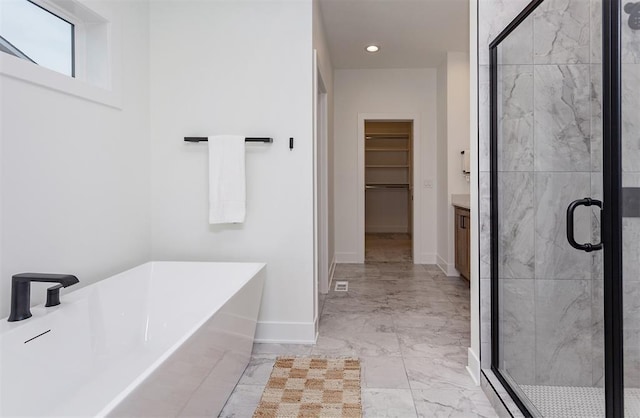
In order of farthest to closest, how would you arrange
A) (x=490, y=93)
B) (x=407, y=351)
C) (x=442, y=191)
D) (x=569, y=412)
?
(x=442, y=191) < (x=407, y=351) < (x=490, y=93) < (x=569, y=412)

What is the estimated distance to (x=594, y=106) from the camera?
139cm

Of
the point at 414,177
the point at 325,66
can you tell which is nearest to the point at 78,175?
the point at 325,66

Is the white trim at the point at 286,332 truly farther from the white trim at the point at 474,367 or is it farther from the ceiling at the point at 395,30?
the ceiling at the point at 395,30

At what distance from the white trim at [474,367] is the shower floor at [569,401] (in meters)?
0.32

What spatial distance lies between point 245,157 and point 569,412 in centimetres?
221

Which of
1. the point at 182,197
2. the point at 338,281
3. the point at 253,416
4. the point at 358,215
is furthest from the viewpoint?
the point at 358,215

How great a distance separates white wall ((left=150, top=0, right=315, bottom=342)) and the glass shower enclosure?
1.21 m

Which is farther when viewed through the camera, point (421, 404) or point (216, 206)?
point (216, 206)

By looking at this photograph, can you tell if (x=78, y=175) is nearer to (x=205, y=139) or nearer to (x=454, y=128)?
(x=205, y=139)

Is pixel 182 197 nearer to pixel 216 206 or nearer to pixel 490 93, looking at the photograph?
pixel 216 206

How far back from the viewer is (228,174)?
2.59m

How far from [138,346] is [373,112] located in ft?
13.8

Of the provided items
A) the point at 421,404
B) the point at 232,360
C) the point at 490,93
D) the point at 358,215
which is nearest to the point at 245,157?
the point at 232,360

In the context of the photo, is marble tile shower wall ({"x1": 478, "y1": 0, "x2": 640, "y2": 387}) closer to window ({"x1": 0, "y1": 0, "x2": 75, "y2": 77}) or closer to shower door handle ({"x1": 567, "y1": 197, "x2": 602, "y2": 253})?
shower door handle ({"x1": 567, "y1": 197, "x2": 602, "y2": 253})
